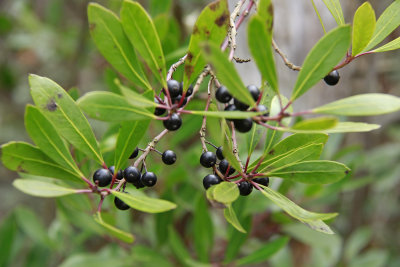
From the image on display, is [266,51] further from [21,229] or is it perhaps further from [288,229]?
[21,229]

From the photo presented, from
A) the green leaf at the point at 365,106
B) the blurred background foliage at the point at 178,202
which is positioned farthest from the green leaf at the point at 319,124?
the blurred background foliage at the point at 178,202

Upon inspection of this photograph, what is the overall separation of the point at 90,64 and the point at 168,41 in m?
1.70

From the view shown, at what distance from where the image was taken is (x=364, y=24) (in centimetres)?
76

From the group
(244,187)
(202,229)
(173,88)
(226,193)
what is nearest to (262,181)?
(244,187)

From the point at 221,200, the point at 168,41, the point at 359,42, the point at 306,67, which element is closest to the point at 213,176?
the point at 221,200

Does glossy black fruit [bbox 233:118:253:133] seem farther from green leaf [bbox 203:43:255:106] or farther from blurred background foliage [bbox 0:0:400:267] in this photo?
blurred background foliage [bbox 0:0:400:267]

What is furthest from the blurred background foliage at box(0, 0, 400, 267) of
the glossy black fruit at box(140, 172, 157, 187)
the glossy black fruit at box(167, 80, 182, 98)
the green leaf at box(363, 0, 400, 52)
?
the green leaf at box(363, 0, 400, 52)

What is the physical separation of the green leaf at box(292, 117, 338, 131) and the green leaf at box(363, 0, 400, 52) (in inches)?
14.4

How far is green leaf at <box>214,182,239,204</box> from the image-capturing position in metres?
0.65

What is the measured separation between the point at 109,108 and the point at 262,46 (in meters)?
0.26

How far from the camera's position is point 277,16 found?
195 cm

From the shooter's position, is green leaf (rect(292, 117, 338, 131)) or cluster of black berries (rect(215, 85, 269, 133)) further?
cluster of black berries (rect(215, 85, 269, 133))

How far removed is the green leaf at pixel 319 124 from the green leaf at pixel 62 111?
0.41m

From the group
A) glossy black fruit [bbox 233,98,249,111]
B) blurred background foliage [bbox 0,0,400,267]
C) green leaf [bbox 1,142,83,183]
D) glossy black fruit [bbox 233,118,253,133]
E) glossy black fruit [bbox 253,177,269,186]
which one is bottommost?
blurred background foliage [bbox 0,0,400,267]
